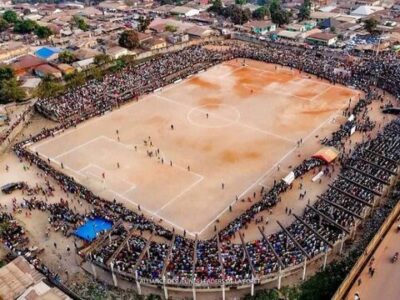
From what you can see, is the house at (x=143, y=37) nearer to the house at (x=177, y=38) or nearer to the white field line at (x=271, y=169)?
the house at (x=177, y=38)

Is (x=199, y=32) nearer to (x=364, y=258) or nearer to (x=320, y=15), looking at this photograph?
(x=320, y=15)

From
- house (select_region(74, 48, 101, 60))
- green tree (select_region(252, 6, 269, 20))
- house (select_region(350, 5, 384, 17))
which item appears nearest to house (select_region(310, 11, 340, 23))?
house (select_region(350, 5, 384, 17))

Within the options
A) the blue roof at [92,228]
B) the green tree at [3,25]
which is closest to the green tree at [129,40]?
the green tree at [3,25]

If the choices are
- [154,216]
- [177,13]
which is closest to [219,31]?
[177,13]

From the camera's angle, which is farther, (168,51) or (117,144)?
(168,51)

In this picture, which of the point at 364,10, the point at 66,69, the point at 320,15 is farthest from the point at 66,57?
the point at 364,10

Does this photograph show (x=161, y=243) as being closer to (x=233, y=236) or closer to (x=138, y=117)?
(x=233, y=236)
